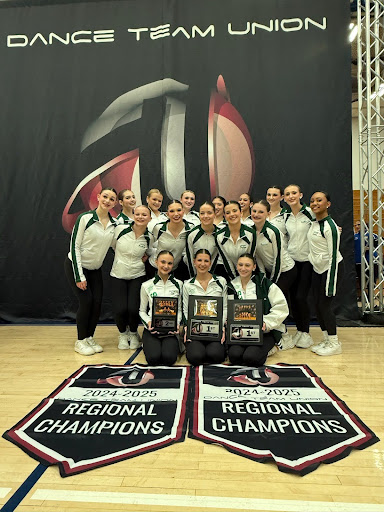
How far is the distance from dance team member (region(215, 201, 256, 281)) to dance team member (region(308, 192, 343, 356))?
592 millimetres

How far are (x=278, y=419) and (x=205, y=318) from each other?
47.6 inches

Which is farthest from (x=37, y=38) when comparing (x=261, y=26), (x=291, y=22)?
(x=291, y=22)

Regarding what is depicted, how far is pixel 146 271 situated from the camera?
12.9 ft

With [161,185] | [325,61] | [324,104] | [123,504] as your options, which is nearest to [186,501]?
[123,504]

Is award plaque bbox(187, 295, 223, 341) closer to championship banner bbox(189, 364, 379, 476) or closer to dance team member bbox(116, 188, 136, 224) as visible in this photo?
championship banner bbox(189, 364, 379, 476)

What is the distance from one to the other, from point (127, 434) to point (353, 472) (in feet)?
3.61

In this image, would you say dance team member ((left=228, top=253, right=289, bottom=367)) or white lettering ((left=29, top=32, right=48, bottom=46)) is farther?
white lettering ((left=29, top=32, right=48, bottom=46))

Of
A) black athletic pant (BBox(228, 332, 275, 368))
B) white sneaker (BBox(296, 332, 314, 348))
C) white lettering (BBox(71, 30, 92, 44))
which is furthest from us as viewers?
white lettering (BBox(71, 30, 92, 44))

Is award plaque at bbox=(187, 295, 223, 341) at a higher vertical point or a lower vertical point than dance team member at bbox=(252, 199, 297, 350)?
lower

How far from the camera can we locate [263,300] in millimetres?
3357

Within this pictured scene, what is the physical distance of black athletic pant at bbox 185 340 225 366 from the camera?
314cm

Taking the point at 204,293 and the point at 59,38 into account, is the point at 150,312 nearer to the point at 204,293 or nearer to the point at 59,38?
the point at 204,293

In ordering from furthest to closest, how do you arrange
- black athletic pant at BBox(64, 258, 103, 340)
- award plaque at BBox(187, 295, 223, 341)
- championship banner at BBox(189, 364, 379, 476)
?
1. black athletic pant at BBox(64, 258, 103, 340)
2. award plaque at BBox(187, 295, 223, 341)
3. championship banner at BBox(189, 364, 379, 476)

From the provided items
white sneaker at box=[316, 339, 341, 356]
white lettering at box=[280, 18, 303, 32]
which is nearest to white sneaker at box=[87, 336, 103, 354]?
white sneaker at box=[316, 339, 341, 356]
